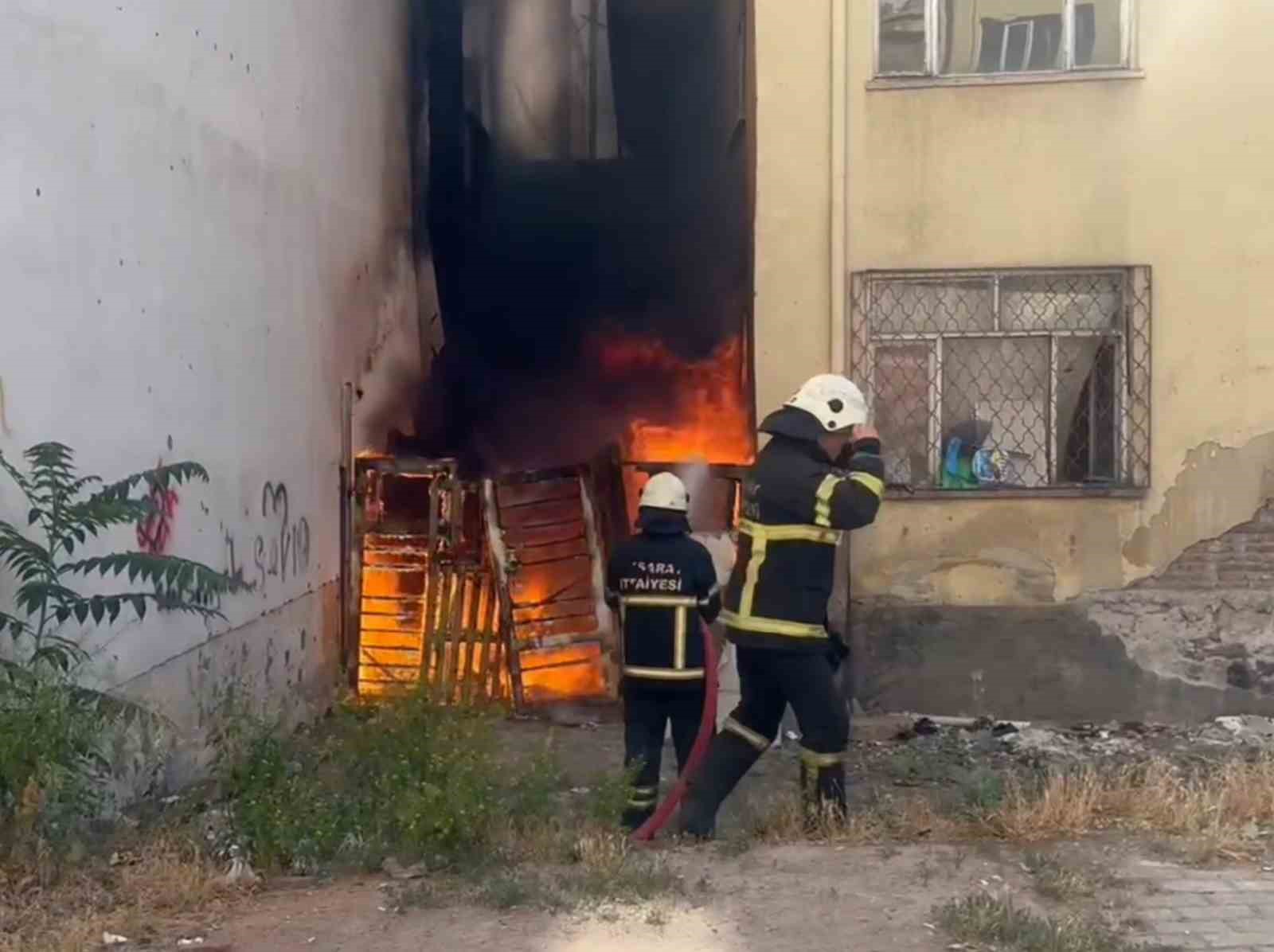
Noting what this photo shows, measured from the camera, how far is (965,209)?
29.8ft

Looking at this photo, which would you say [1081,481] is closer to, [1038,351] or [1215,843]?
[1038,351]

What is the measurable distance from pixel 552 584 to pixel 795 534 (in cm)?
406

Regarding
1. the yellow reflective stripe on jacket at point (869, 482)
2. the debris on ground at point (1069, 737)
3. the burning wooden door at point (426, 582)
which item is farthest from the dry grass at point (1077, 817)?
the burning wooden door at point (426, 582)

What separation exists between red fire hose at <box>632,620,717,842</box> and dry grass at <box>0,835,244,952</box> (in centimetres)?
181

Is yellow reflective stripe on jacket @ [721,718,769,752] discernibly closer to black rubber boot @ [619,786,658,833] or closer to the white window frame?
black rubber boot @ [619,786,658,833]

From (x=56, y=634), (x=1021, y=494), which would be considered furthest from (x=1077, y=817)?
(x=56, y=634)

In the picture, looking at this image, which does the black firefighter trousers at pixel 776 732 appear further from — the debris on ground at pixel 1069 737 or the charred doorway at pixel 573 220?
the charred doorway at pixel 573 220

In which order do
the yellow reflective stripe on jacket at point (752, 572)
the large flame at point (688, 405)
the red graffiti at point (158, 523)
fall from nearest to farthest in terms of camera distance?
the yellow reflective stripe on jacket at point (752, 572) → the red graffiti at point (158, 523) → the large flame at point (688, 405)

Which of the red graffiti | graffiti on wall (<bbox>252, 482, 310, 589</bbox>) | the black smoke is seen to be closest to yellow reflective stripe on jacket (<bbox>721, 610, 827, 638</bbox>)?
the red graffiti

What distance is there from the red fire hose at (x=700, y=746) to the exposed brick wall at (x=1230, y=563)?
4011 millimetres

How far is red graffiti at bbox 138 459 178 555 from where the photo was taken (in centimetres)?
629

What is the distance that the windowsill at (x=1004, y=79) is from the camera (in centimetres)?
896

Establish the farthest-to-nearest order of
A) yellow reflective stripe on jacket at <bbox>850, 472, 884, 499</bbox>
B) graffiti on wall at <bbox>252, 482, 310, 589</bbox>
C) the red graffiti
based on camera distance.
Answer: graffiti on wall at <bbox>252, 482, 310, 589</bbox>
the red graffiti
yellow reflective stripe on jacket at <bbox>850, 472, 884, 499</bbox>

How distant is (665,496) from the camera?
21.6 feet
